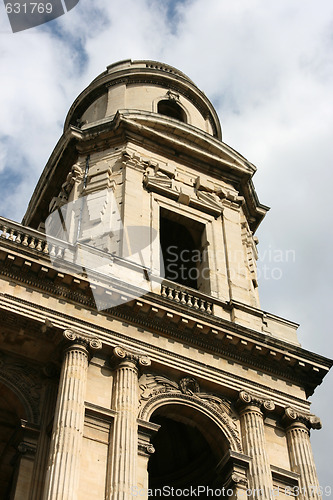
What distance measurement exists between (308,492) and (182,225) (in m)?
10.3

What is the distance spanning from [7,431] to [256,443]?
5.95 metres

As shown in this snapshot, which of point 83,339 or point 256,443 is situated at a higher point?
point 83,339

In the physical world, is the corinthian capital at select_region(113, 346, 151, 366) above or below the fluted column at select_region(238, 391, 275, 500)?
above

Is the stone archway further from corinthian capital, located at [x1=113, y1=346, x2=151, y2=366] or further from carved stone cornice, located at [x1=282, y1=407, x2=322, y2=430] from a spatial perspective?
carved stone cornice, located at [x1=282, y1=407, x2=322, y2=430]

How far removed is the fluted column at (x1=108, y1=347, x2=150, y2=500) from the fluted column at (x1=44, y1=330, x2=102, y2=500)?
0.81m

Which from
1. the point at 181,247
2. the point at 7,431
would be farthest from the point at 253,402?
the point at 181,247

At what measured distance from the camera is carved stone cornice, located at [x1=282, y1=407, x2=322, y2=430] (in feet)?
73.6

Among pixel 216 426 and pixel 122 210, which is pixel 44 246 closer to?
pixel 122 210

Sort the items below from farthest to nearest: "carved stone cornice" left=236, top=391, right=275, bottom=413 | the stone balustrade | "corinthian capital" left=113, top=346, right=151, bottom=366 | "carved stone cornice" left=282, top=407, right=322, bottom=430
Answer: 1. the stone balustrade
2. "carved stone cornice" left=282, top=407, right=322, bottom=430
3. "carved stone cornice" left=236, top=391, right=275, bottom=413
4. "corinthian capital" left=113, top=346, right=151, bottom=366

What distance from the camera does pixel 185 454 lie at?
24.6m

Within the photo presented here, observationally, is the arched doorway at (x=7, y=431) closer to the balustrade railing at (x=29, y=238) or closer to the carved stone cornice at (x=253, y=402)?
the balustrade railing at (x=29, y=238)

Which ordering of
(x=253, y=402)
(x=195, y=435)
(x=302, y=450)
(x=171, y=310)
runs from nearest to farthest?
(x=302, y=450), (x=253, y=402), (x=171, y=310), (x=195, y=435)

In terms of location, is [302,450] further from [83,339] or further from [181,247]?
[181,247]

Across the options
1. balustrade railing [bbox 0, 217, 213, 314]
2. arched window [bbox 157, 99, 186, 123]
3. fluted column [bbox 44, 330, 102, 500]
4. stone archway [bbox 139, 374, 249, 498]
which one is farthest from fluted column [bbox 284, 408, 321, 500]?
arched window [bbox 157, 99, 186, 123]
